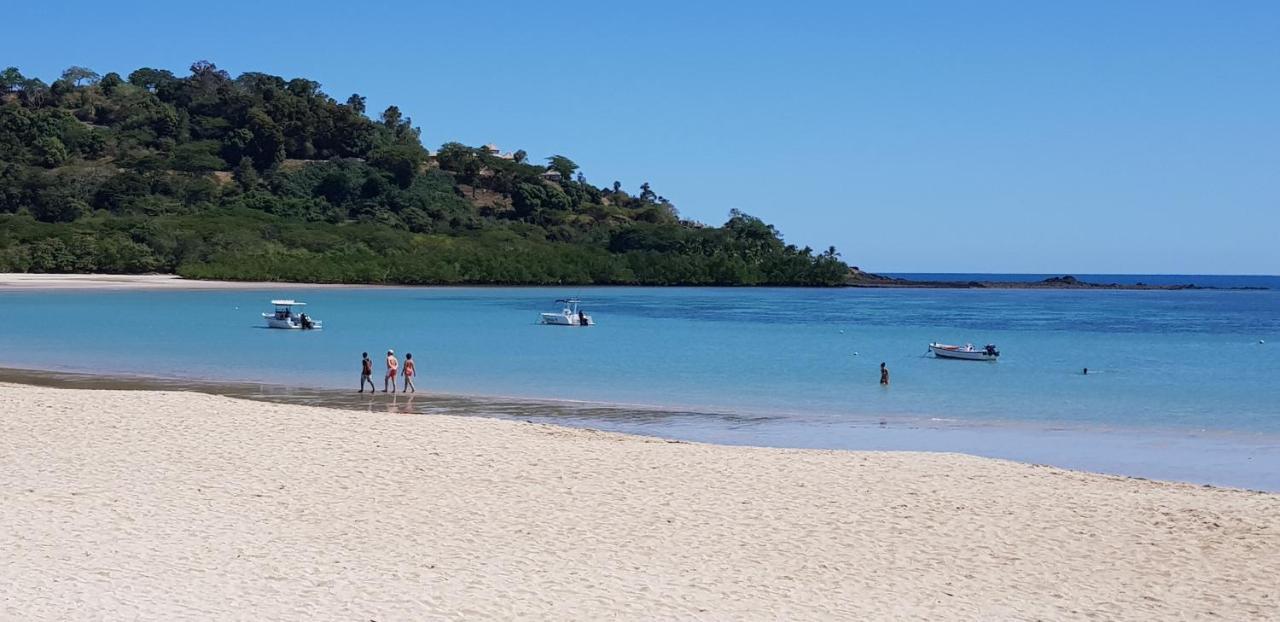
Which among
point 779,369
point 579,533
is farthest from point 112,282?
point 579,533

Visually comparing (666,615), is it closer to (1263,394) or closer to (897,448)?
(897,448)

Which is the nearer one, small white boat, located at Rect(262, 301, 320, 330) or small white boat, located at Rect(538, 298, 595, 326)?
small white boat, located at Rect(262, 301, 320, 330)

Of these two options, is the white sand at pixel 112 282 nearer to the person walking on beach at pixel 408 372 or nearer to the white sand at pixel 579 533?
the person walking on beach at pixel 408 372

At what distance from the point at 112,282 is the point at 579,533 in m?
99.9

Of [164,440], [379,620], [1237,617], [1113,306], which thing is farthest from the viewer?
[1113,306]

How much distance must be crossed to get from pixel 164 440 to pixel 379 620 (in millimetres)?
8819

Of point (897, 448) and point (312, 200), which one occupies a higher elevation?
point (312, 200)

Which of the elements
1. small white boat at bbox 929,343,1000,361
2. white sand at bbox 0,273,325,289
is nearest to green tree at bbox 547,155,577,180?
white sand at bbox 0,273,325,289

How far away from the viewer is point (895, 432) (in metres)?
23.9

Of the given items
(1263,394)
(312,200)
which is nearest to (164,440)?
(1263,394)

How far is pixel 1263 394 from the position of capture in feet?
113

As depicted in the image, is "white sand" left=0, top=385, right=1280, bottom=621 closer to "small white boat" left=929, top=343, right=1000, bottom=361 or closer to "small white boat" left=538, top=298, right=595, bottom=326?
"small white boat" left=929, top=343, right=1000, bottom=361

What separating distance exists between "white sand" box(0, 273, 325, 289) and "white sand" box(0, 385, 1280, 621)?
86.2 metres

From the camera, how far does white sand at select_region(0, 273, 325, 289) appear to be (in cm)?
9656
